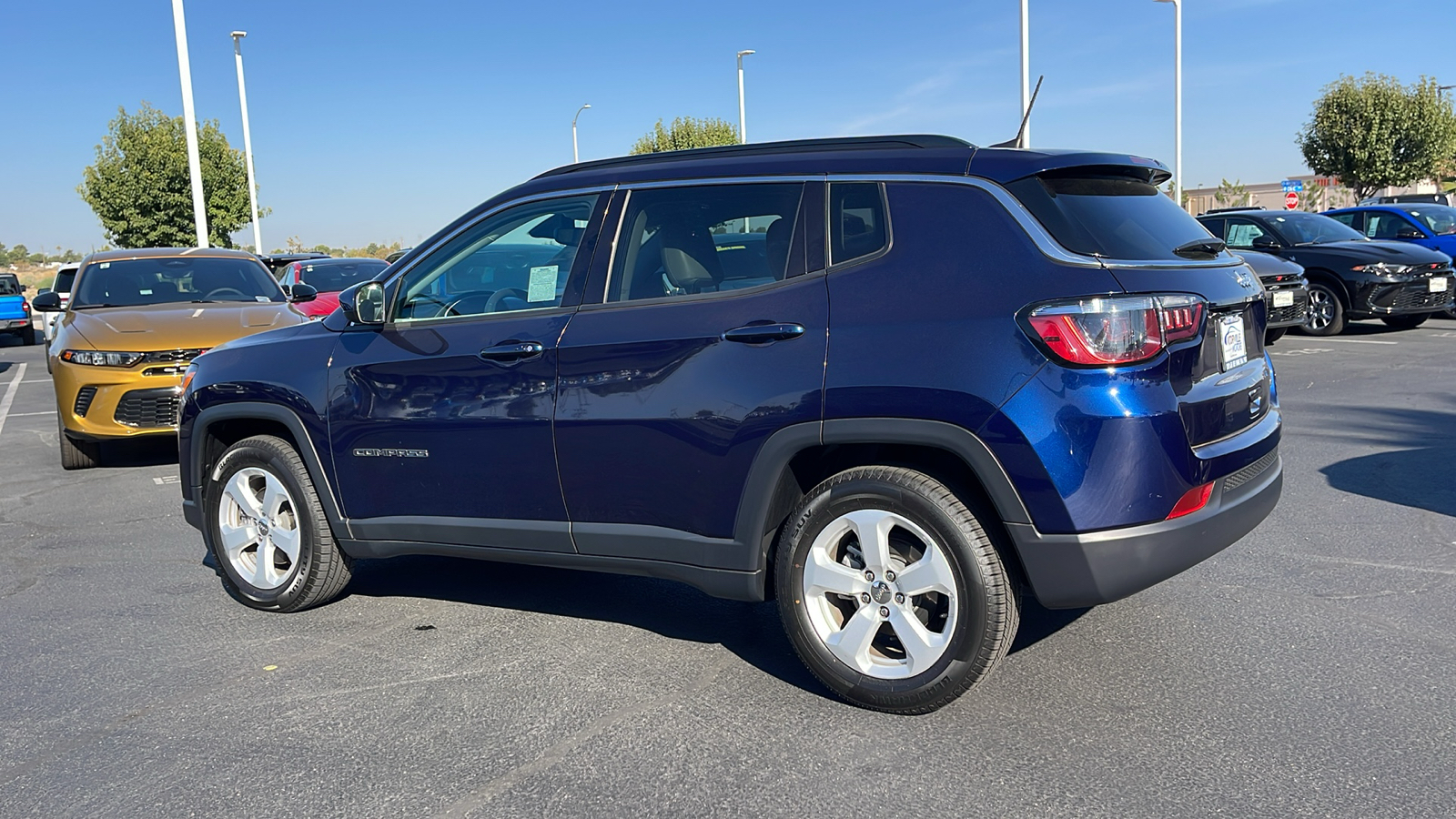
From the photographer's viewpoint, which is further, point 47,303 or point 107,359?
point 47,303

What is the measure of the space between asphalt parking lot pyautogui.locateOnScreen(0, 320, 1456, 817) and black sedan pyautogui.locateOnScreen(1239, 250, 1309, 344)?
298 inches

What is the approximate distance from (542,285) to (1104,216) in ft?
6.50

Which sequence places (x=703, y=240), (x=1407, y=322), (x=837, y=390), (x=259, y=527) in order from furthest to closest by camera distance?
(x=1407, y=322) < (x=259, y=527) < (x=703, y=240) < (x=837, y=390)

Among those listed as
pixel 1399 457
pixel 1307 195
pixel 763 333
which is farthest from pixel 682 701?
pixel 1307 195

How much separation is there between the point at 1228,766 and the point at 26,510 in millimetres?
7165

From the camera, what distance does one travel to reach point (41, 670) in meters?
4.36

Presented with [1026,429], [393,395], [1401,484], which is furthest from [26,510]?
[1401,484]

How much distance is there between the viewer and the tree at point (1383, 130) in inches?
1592

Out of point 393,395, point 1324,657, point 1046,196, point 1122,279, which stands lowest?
point 1324,657

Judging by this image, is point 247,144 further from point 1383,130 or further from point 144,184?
point 1383,130

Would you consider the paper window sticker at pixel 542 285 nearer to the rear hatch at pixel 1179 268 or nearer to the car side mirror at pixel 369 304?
the car side mirror at pixel 369 304

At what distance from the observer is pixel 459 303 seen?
4562 mm

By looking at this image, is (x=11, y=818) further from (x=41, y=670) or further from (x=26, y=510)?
(x=26, y=510)

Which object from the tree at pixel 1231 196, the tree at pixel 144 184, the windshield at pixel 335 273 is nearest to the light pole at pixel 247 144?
the tree at pixel 144 184
